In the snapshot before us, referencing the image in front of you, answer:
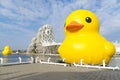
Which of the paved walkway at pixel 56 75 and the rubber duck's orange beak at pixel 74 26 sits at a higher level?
the rubber duck's orange beak at pixel 74 26

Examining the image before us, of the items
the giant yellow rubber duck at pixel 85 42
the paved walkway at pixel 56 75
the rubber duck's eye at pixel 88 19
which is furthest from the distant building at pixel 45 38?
the paved walkway at pixel 56 75

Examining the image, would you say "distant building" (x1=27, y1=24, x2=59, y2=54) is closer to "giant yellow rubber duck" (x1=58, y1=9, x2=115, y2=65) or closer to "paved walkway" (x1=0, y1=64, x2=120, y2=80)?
"giant yellow rubber duck" (x1=58, y1=9, x2=115, y2=65)

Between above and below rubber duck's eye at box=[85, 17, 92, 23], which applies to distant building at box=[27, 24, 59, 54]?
above

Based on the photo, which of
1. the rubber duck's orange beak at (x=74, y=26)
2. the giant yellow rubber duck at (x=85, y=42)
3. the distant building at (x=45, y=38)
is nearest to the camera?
the giant yellow rubber duck at (x=85, y=42)

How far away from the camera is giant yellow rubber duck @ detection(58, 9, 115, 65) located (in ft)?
67.7

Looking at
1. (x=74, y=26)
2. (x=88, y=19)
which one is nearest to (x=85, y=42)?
(x=74, y=26)

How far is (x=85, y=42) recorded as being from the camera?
20.9 metres

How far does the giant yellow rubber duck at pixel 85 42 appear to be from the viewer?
20.6 metres

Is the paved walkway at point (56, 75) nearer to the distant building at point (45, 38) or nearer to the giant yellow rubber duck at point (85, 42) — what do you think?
the giant yellow rubber duck at point (85, 42)

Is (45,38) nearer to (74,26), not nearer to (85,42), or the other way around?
(74,26)

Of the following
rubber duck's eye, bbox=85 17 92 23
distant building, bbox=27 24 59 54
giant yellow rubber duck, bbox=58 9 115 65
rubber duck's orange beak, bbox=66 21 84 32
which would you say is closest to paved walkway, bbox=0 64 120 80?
giant yellow rubber duck, bbox=58 9 115 65

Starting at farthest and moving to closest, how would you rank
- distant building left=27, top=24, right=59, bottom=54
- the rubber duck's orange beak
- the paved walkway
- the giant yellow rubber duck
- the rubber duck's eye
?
distant building left=27, top=24, right=59, bottom=54 < the rubber duck's eye < the rubber duck's orange beak < the giant yellow rubber duck < the paved walkway

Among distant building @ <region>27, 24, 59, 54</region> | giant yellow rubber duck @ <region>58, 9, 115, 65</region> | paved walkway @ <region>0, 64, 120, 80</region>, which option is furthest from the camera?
→ distant building @ <region>27, 24, 59, 54</region>

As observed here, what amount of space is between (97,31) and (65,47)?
386cm
